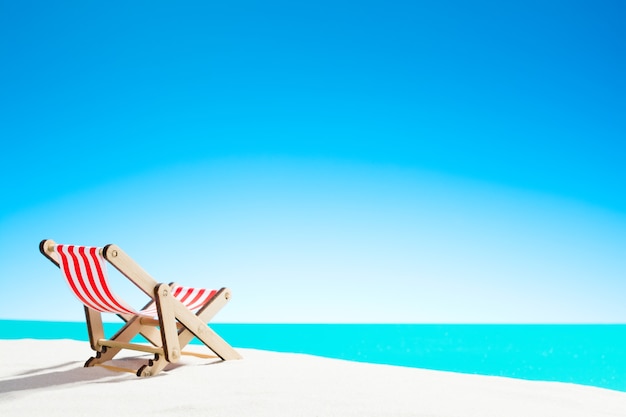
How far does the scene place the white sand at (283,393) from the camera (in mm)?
2422

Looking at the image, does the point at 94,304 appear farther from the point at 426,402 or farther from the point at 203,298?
the point at 426,402

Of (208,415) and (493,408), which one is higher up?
(493,408)

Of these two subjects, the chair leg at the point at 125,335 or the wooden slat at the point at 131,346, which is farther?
the chair leg at the point at 125,335

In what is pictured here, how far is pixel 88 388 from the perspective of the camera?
2.96 meters

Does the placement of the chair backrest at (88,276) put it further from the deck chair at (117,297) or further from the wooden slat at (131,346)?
the wooden slat at (131,346)

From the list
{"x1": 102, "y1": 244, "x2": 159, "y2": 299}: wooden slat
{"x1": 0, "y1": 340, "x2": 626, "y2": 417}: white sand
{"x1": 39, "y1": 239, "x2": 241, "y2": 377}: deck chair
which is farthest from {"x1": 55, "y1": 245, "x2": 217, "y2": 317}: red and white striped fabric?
{"x1": 0, "y1": 340, "x2": 626, "y2": 417}: white sand

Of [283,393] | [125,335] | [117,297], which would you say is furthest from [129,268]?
[283,393]

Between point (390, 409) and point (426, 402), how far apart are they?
0.28 meters

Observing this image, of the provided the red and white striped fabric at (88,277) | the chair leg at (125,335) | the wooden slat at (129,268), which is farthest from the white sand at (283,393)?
the wooden slat at (129,268)

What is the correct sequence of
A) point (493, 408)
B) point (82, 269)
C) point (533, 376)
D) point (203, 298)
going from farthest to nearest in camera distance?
point (533, 376)
point (203, 298)
point (82, 269)
point (493, 408)

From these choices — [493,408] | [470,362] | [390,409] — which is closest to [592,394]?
[493,408]

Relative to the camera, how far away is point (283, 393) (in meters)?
2.73

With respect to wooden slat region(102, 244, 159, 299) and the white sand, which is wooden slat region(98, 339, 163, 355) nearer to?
the white sand

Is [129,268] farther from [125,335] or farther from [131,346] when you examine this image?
[125,335]
